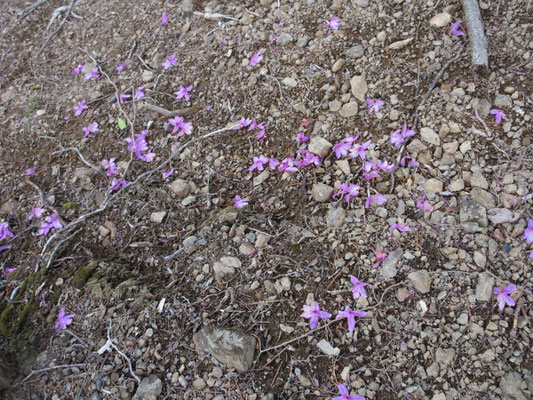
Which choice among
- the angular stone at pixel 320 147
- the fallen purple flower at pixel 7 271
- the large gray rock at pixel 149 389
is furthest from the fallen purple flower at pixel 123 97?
the large gray rock at pixel 149 389

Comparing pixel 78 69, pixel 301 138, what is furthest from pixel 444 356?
pixel 78 69

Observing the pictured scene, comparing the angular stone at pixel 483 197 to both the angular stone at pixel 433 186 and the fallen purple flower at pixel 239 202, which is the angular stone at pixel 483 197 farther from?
the fallen purple flower at pixel 239 202

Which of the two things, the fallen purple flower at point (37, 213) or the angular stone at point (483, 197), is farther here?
the fallen purple flower at point (37, 213)

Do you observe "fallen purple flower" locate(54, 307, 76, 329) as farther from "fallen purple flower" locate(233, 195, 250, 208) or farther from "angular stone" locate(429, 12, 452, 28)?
"angular stone" locate(429, 12, 452, 28)

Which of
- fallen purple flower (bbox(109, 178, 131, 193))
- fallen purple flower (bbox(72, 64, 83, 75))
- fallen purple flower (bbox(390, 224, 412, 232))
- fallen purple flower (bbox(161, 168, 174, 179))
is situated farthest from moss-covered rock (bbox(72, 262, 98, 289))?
fallen purple flower (bbox(72, 64, 83, 75))

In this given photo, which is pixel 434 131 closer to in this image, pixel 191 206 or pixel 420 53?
pixel 420 53

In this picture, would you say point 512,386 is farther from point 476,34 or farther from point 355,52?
point 355,52

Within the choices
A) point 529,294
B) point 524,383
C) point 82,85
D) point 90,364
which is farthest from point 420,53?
point 82,85
